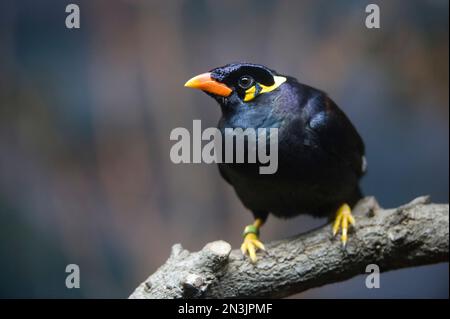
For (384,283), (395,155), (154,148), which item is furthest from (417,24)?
(154,148)

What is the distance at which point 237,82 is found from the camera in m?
1.59

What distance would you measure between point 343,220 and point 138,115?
89 cm

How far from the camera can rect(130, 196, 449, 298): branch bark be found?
1780 mm

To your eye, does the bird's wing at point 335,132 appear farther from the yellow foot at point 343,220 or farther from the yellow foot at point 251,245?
the yellow foot at point 251,245

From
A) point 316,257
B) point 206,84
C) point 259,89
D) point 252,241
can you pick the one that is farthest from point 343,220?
point 206,84

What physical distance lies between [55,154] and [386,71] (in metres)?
1.29

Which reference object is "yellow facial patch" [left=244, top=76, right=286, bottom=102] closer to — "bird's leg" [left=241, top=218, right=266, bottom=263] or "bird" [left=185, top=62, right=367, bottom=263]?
"bird" [left=185, top=62, right=367, bottom=263]

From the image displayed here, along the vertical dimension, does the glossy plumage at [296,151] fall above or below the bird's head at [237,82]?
below

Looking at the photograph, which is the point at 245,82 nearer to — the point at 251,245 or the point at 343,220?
the point at 251,245

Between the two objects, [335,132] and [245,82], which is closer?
[245,82]

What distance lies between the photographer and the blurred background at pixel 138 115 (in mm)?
1685

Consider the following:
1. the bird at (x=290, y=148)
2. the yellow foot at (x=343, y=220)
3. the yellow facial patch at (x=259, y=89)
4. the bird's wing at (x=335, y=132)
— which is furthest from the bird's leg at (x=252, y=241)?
the yellow facial patch at (x=259, y=89)

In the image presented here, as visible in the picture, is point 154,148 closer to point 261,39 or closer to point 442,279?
point 261,39

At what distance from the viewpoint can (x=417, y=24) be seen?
2205 mm
